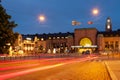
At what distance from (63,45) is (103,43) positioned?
28966mm

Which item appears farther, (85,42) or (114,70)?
(85,42)

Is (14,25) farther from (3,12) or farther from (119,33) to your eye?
(119,33)

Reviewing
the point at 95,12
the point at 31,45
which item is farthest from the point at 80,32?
the point at 95,12

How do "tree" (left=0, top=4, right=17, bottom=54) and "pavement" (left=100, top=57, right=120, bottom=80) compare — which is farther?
"tree" (left=0, top=4, right=17, bottom=54)

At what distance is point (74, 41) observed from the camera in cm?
18375

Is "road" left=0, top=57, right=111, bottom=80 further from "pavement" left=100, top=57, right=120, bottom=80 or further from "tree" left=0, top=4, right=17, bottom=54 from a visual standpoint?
"tree" left=0, top=4, right=17, bottom=54

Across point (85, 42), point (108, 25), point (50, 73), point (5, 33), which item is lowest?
point (50, 73)

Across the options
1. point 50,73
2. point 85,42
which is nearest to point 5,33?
point 50,73

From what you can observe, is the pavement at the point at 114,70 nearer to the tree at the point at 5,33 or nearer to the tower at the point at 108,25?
the tree at the point at 5,33

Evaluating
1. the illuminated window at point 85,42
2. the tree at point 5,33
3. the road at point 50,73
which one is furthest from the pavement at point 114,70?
the illuminated window at point 85,42

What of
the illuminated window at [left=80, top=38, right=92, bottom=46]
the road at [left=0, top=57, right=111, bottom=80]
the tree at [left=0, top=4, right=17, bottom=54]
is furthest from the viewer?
the illuminated window at [left=80, top=38, right=92, bottom=46]

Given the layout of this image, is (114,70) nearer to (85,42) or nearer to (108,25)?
(108,25)

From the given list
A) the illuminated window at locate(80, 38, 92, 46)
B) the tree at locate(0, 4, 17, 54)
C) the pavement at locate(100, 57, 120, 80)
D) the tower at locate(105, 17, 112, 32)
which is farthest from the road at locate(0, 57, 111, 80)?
the illuminated window at locate(80, 38, 92, 46)

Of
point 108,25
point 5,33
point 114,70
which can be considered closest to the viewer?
point 114,70
